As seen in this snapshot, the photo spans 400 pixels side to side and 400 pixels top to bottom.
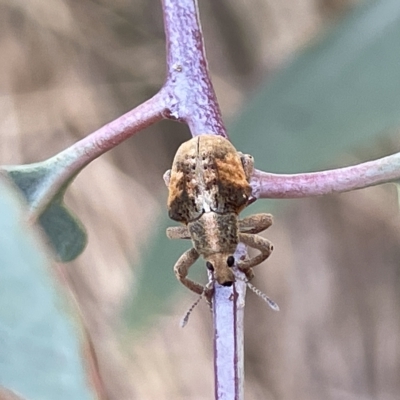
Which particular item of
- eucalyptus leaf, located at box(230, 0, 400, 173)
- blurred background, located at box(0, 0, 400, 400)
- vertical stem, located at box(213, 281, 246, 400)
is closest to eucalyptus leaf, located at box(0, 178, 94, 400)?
vertical stem, located at box(213, 281, 246, 400)

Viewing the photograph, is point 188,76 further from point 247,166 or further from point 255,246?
point 255,246

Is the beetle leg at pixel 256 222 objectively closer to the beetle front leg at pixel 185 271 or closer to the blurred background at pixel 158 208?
the beetle front leg at pixel 185 271

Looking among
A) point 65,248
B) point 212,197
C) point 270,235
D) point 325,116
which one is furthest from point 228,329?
point 270,235

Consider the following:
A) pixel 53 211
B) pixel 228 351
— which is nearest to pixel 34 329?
pixel 228 351

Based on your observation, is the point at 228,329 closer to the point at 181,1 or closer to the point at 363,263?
the point at 181,1

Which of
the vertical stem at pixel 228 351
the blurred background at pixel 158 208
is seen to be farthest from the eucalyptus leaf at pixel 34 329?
the blurred background at pixel 158 208

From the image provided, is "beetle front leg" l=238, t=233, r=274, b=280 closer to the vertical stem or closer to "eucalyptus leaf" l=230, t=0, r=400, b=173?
the vertical stem

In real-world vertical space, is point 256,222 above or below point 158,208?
below
